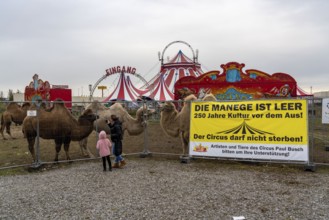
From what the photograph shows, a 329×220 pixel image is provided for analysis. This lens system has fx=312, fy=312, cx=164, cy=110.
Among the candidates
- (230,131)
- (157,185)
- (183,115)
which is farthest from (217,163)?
(157,185)

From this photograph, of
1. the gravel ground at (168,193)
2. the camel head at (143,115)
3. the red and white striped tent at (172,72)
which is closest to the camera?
the gravel ground at (168,193)

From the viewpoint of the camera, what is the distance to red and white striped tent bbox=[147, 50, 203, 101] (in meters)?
27.0

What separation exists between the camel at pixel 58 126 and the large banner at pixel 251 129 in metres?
3.72

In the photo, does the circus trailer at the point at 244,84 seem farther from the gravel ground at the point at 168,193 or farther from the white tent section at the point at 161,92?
the gravel ground at the point at 168,193

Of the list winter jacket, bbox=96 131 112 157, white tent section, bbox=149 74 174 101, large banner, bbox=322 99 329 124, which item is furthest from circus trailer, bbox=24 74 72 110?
large banner, bbox=322 99 329 124

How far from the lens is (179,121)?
1142 cm

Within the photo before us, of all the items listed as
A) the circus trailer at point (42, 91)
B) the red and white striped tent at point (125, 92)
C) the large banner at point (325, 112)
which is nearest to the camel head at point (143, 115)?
the large banner at point (325, 112)

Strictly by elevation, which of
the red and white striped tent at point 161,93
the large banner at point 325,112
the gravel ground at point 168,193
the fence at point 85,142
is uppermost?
the red and white striped tent at point 161,93

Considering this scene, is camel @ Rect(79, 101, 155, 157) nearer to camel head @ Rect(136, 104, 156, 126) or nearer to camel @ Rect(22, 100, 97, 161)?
camel head @ Rect(136, 104, 156, 126)

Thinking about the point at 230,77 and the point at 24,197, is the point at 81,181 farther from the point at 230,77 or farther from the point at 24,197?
the point at 230,77

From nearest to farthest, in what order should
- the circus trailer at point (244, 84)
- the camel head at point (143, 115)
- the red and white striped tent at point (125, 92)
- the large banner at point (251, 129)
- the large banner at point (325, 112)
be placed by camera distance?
1. the large banner at point (251, 129)
2. the large banner at point (325, 112)
3. the camel head at point (143, 115)
4. the circus trailer at point (244, 84)
5. the red and white striped tent at point (125, 92)

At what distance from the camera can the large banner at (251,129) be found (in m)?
9.14

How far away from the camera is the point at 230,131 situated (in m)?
9.92

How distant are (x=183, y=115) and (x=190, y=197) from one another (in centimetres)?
507
